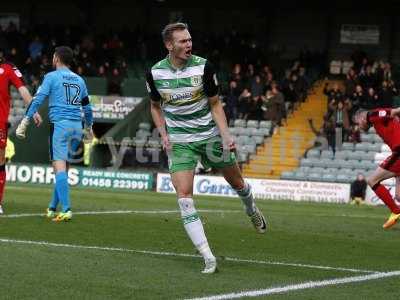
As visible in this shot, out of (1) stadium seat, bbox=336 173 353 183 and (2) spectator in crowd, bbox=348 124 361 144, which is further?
(2) spectator in crowd, bbox=348 124 361 144

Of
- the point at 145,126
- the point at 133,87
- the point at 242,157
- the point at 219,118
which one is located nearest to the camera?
the point at 219,118

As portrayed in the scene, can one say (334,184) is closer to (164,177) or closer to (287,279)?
(164,177)

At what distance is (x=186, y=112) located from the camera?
31.2 ft

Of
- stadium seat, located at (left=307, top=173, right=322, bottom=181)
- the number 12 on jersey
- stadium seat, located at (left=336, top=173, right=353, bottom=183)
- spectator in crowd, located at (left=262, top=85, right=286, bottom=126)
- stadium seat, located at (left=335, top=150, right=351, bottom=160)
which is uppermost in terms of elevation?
the number 12 on jersey

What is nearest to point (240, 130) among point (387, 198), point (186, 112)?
point (387, 198)

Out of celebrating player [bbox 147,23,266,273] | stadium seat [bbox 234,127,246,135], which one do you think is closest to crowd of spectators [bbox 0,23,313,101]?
stadium seat [bbox 234,127,246,135]

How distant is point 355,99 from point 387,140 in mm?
16702

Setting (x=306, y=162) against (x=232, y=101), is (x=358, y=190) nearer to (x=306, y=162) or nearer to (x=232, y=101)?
(x=306, y=162)

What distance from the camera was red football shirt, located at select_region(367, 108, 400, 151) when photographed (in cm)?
1459

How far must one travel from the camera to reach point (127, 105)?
1420 inches

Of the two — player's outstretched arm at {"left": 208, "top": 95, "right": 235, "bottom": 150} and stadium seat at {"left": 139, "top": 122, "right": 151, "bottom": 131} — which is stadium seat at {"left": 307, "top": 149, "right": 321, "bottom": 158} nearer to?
stadium seat at {"left": 139, "top": 122, "right": 151, "bottom": 131}

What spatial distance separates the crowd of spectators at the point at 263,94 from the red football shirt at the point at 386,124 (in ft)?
59.8

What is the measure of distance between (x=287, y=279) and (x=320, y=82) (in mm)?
28603

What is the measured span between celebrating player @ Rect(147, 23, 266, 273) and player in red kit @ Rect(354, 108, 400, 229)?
532cm
